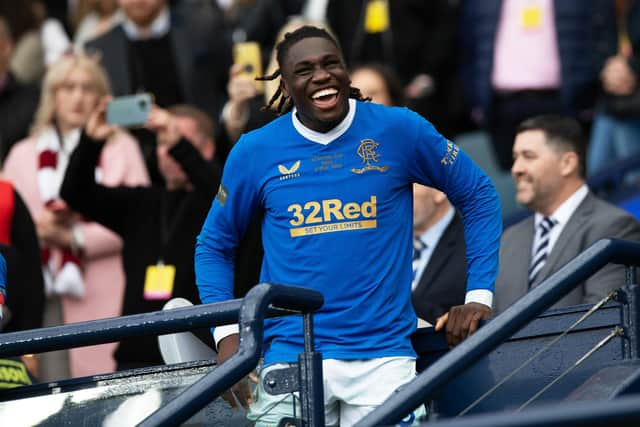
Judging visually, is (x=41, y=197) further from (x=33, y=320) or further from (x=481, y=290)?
(x=481, y=290)

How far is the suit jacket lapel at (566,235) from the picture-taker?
6.80m

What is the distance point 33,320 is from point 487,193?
2.79 m

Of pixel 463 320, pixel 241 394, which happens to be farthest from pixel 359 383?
pixel 241 394

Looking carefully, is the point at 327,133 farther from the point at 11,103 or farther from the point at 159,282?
the point at 11,103

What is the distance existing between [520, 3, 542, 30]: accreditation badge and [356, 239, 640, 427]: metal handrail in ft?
17.0

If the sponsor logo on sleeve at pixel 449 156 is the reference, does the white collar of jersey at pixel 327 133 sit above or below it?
above

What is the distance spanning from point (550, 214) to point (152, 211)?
2.10 m

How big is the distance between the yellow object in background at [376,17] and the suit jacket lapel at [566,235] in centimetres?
358

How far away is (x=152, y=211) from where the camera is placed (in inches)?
304

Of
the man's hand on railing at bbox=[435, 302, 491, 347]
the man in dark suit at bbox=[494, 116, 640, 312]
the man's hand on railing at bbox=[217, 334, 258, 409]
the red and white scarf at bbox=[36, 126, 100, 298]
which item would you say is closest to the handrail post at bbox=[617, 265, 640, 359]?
→ the man's hand on railing at bbox=[435, 302, 491, 347]

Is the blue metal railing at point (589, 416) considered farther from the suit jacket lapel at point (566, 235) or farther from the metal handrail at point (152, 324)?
the suit jacket lapel at point (566, 235)

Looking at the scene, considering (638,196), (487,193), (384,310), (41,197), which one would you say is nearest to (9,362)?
(384,310)

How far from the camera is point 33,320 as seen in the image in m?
7.21

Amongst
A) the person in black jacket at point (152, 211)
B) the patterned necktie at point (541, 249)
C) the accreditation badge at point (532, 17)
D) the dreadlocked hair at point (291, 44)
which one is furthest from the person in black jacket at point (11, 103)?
the dreadlocked hair at point (291, 44)
